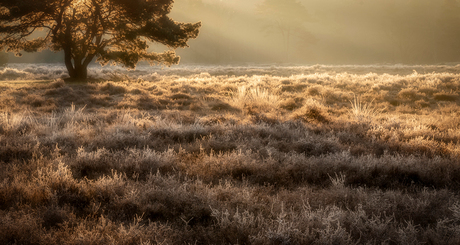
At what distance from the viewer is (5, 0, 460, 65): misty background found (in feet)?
224

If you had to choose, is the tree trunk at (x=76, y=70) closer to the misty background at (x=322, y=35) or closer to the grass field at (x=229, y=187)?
the grass field at (x=229, y=187)

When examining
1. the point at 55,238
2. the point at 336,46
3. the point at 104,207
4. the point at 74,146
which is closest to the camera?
the point at 55,238

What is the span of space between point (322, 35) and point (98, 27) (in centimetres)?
8050

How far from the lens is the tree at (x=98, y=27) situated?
57.0 feet

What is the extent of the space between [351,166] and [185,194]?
2.63 metres

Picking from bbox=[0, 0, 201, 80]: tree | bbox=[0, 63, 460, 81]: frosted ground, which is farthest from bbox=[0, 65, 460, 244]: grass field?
bbox=[0, 63, 460, 81]: frosted ground

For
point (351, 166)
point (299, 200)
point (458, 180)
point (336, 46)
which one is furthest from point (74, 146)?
point (336, 46)

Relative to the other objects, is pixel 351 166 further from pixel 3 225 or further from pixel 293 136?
pixel 3 225

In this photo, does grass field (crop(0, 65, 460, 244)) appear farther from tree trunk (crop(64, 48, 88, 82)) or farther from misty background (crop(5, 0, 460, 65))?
misty background (crop(5, 0, 460, 65))

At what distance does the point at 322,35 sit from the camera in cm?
8719

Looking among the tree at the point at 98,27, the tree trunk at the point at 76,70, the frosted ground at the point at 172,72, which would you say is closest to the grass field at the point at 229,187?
the tree at the point at 98,27

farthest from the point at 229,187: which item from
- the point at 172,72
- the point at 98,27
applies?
the point at 172,72

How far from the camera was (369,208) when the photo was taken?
299 centimetres

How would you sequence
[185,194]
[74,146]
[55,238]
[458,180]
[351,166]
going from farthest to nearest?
[74,146]
[351,166]
[458,180]
[185,194]
[55,238]
